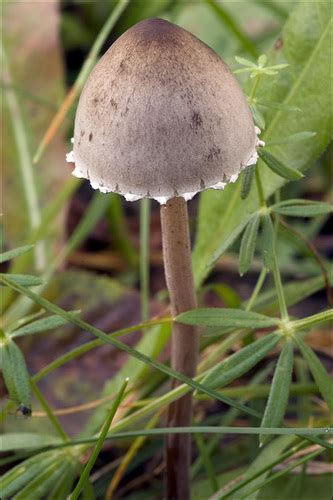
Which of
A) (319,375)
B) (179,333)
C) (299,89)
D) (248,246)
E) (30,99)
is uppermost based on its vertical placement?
(30,99)

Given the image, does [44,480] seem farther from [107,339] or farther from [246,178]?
[246,178]

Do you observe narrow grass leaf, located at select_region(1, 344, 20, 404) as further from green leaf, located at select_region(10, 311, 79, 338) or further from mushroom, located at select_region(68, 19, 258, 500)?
mushroom, located at select_region(68, 19, 258, 500)

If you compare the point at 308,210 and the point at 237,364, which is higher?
the point at 308,210

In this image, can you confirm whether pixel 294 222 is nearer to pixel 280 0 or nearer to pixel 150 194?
pixel 280 0

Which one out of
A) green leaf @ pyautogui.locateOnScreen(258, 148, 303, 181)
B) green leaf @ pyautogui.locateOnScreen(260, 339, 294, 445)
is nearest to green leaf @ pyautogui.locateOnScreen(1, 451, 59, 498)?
green leaf @ pyautogui.locateOnScreen(260, 339, 294, 445)

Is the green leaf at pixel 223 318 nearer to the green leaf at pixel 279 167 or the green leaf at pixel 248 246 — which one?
the green leaf at pixel 248 246

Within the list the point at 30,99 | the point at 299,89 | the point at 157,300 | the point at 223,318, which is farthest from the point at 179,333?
A: the point at 30,99
